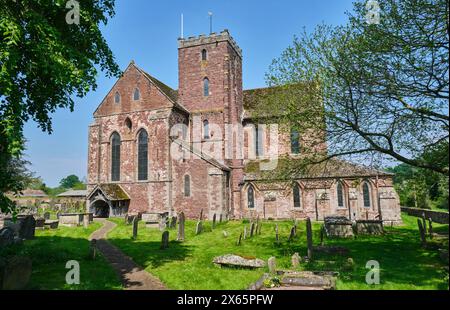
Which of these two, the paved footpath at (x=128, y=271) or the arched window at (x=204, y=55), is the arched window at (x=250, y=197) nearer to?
the arched window at (x=204, y=55)

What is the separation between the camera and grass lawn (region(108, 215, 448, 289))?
9.72 m

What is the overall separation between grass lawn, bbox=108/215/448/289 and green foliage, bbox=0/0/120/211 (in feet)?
20.1

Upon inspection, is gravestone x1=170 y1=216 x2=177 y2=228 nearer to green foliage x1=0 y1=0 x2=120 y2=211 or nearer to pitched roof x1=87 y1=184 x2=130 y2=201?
pitched roof x1=87 y1=184 x2=130 y2=201

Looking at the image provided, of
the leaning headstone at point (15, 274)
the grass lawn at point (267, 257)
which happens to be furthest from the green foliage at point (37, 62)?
the grass lawn at point (267, 257)

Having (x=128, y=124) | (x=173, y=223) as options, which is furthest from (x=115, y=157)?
(x=173, y=223)

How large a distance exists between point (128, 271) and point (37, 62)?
303 inches

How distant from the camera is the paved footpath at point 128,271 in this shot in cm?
984

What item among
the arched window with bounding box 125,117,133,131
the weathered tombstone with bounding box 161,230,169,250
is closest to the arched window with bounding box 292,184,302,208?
the weathered tombstone with bounding box 161,230,169,250

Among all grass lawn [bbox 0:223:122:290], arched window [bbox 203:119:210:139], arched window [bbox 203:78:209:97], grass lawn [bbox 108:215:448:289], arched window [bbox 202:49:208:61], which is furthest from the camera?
arched window [bbox 202:49:208:61]

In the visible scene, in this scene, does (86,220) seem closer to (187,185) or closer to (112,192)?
(112,192)

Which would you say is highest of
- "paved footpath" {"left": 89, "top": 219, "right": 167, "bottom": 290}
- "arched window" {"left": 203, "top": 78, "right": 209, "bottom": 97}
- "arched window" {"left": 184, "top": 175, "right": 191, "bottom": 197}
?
"arched window" {"left": 203, "top": 78, "right": 209, "bottom": 97}
